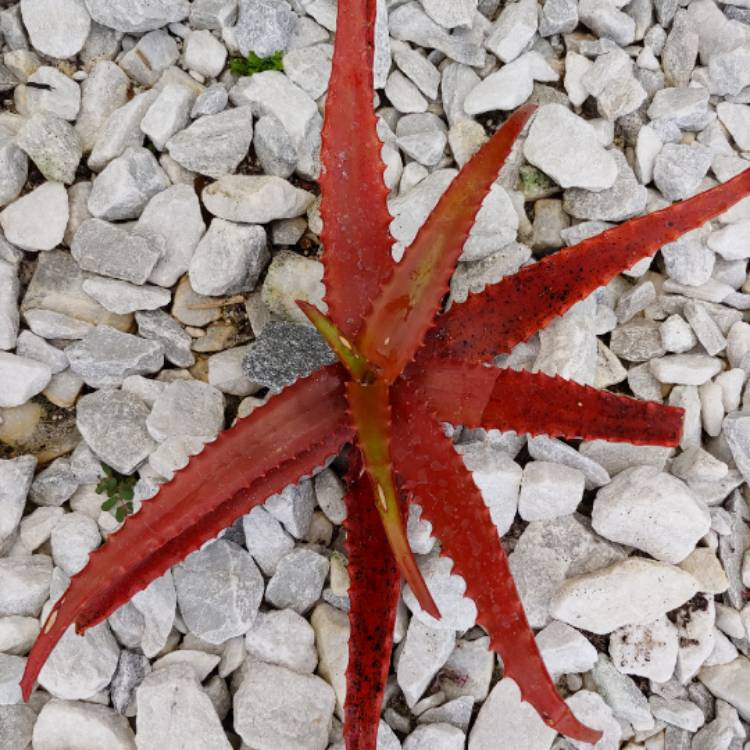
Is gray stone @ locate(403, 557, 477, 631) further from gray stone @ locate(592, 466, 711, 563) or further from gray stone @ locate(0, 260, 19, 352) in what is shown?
gray stone @ locate(0, 260, 19, 352)

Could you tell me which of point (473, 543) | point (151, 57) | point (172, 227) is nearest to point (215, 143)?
point (172, 227)

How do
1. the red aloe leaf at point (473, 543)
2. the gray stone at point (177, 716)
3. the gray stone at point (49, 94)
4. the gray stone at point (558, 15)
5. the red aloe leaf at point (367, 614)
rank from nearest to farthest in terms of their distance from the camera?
the red aloe leaf at point (473, 543) → the red aloe leaf at point (367, 614) → the gray stone at point (177, 716) → the gray stone at point (49, 94) → the gray stone at point (558, 15)

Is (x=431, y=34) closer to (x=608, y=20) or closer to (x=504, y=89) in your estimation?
(x=504, y=89)

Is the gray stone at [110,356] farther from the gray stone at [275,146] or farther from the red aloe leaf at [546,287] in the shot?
the red aloe leaf at [546,287]

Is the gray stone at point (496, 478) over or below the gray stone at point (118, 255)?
below

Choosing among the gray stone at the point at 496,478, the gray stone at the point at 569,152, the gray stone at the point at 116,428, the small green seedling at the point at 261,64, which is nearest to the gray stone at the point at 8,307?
the gray stone at the point at 116,428

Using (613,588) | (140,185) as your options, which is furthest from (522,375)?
(140,185)

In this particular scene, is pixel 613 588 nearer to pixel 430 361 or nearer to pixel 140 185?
pixel 430 361
